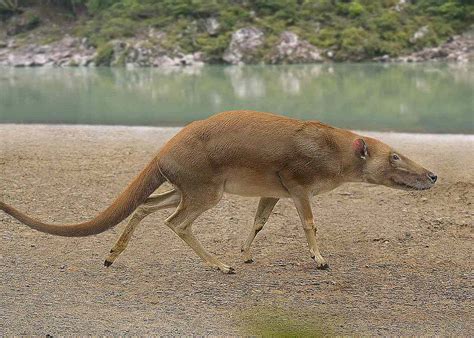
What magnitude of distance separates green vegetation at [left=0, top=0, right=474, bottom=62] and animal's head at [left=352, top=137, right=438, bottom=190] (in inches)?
1733

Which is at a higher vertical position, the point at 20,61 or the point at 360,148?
the point at 360,148

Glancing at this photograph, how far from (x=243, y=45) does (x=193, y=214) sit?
4625 centimetres

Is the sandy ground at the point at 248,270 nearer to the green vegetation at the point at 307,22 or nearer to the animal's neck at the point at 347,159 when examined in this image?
the animal's neck at the point at 347,159

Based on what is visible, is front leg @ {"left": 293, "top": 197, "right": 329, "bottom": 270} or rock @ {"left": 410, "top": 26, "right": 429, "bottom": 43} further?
rock @ {"left": 410, "top": 26, "right": 429, "bottom": 43}

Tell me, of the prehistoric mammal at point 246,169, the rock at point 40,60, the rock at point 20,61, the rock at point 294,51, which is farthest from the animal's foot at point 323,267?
the rock at point 20,61

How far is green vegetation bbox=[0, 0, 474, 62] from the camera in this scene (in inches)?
2052

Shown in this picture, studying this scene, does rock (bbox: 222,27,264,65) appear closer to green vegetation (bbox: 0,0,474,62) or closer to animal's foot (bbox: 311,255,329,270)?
→ green vegetation (bbox: 0,0,474,62)

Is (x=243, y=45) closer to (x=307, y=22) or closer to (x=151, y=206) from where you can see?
(x=307, y=22)

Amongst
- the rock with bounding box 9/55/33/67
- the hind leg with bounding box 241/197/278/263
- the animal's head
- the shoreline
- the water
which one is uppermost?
the animal's head

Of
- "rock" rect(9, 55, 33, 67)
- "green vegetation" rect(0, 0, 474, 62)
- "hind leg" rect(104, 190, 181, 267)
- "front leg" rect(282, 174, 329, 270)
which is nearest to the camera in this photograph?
"front leg" rect(282, 174, 329, 270)

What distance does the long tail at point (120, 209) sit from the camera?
23.5 feet

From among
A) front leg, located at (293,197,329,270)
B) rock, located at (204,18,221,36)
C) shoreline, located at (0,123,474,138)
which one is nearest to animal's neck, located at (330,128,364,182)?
front leg, located at (293,197,329,270)

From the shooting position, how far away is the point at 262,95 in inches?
1216

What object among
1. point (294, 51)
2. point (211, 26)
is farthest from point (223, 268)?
point (211, 26)
